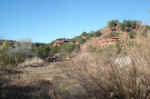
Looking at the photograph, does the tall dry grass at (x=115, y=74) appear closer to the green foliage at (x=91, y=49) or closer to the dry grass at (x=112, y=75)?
the dry grass at (x=112, y=75)

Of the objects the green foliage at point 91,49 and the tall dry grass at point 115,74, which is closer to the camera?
the tall dry grass at point 115,74

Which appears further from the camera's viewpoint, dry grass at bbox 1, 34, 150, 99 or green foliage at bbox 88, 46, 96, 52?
green foliage at bbox 88, 46, 96, 52

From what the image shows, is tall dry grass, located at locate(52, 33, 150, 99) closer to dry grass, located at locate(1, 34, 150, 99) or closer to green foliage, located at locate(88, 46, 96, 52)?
dry grass, located at locate(1, 34, 150, 99)

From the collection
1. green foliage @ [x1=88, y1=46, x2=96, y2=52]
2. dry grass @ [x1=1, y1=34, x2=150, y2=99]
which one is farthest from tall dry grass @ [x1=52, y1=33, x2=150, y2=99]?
green foliage @ [x1=88, y1=46, x2=96, y2=52]

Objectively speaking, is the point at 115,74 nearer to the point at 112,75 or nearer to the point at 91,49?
the point at 112,75

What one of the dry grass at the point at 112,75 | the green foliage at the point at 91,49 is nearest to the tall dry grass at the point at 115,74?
the dry grass at the point at 112,75

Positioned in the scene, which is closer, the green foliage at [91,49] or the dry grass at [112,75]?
the dry grass at [112,75]

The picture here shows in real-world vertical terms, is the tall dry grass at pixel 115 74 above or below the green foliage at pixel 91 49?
below

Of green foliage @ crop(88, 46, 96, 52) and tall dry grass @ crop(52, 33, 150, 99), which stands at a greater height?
green foliage @ crop(88, 46, 96, 52)

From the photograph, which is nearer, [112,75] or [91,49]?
[112,75]

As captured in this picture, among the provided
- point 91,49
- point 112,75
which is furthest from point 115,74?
point 91,49

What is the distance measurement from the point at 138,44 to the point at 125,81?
814mm

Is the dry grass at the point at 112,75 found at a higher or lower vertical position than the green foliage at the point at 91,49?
lower

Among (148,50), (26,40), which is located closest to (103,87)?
(148,50)
